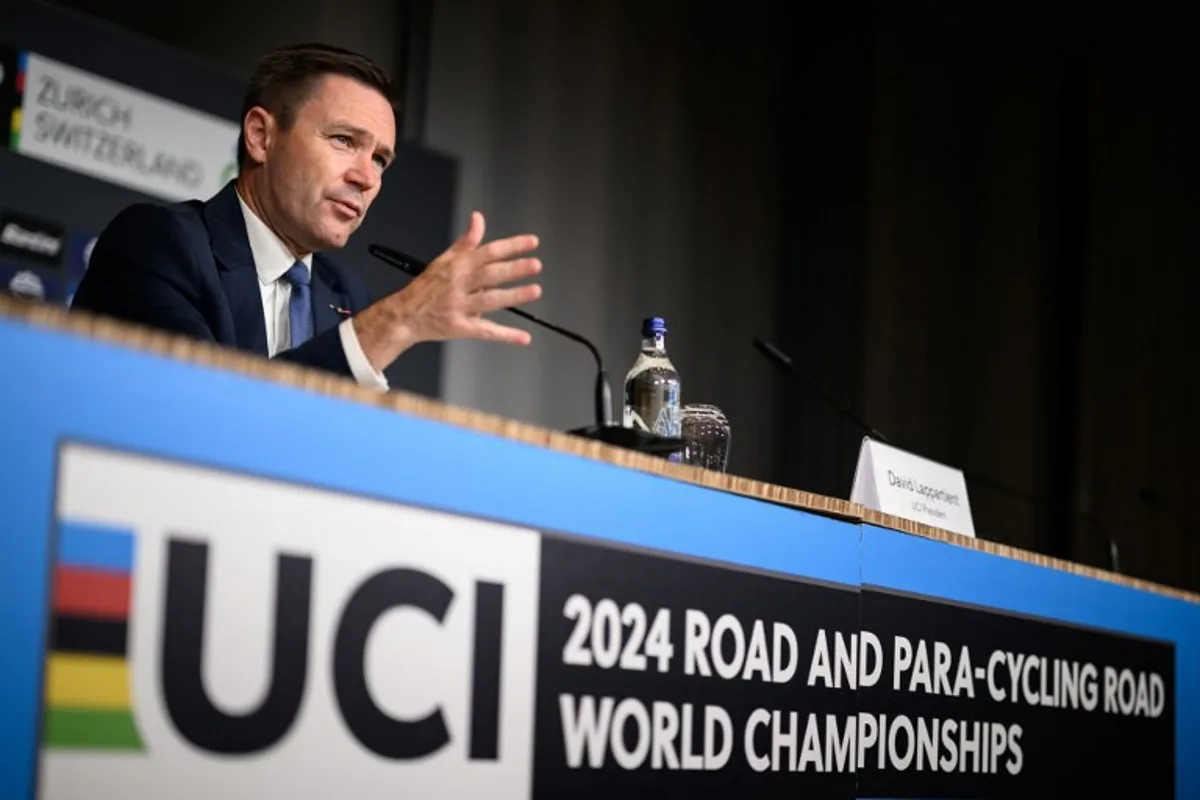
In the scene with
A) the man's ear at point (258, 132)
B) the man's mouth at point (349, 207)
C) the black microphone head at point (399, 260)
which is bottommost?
the black microphone head at point (399, 260)

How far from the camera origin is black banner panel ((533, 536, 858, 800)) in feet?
4.94

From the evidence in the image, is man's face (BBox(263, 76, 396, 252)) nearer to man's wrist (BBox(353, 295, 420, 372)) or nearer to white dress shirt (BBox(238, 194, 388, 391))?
white dress shirt (BBox(238, 194, 388, 391))

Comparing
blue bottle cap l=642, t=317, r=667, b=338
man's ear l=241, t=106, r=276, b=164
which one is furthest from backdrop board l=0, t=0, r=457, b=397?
blue bottle cap l=642, t=317, r=667, b=338

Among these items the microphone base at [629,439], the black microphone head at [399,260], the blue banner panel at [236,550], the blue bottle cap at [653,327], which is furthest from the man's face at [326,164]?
the blue banner panel at [236,550]

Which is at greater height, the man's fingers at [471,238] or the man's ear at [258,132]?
the man's ear at [258,132]

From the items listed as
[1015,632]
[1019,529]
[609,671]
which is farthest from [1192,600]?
[1019,529]

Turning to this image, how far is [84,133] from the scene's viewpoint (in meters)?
2.98

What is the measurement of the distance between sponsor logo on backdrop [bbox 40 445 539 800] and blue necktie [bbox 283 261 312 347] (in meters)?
0.77

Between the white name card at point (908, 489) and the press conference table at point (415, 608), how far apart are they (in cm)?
8

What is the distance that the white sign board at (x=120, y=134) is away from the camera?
2906 mm

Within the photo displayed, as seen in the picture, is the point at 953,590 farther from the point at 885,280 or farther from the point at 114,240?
the point at 885,280

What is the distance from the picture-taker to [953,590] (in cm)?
211

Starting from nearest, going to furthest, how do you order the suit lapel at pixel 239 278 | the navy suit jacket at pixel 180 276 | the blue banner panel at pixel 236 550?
the blue banner panel at pixel 236 550 → the navy suit jacket at pixel 180 276 → the suit lapel at pixel 239 278

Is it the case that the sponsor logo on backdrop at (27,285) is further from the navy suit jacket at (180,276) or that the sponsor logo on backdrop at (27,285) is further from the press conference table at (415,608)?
the press conference table at (415,608)
